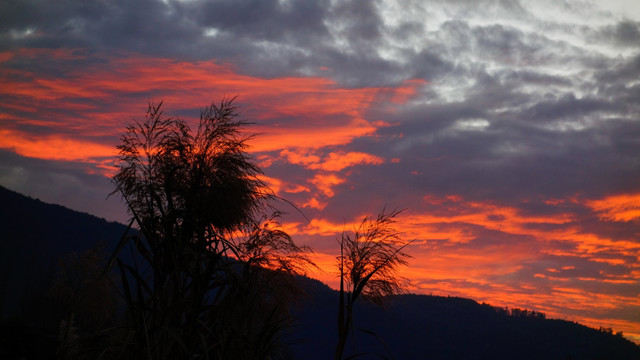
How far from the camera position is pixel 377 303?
5758mm

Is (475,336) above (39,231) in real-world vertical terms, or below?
below

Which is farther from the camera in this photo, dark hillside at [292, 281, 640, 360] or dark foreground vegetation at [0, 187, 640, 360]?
dark hillside at [292, 281, 640, 360]

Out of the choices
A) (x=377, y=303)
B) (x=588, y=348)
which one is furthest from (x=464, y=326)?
(x=377, y=303)

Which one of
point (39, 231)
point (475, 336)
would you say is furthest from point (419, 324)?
point (39, 231)

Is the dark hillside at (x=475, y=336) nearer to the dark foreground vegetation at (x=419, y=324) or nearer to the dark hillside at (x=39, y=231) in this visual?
the dark foreground vegetation at (x=419, y=324)

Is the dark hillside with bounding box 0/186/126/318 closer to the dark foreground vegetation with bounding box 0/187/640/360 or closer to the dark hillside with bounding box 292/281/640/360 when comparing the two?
the dark foreground vegetation with bounding box 0/187/640/360

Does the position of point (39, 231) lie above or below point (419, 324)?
above

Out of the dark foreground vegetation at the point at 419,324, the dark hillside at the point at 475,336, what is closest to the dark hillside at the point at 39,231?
the dark foreground vegetation at the point at 419,324

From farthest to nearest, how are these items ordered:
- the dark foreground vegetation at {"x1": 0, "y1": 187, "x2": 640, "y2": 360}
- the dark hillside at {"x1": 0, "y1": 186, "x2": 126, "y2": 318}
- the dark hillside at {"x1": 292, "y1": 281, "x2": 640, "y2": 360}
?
the dark hillside at {"x1": 292, "y1": 281, "x2": 640, "y2": 360}
the dark foreground vegetation at {"x1": 0, "y1": 187, "x2": 640, "y2": 360}
the dark hillside at {"x1": 0, "y1": 186, "x2": 126, "y2": 318}

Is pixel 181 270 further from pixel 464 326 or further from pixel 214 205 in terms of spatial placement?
pixel 464 326

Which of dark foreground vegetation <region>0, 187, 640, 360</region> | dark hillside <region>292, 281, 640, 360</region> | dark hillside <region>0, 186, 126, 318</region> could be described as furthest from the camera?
dark hillside <region>292, 281, 640, 360</region>

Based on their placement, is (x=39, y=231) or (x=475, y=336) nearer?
(x=39, y=231)

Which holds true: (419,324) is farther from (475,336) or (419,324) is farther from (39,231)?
(39,231)

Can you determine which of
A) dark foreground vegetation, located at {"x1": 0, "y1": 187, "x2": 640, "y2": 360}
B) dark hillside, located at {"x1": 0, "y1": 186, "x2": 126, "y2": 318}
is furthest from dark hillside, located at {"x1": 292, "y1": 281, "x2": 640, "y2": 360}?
dark hillside, located at {"x1": 0, "y1": 186, "x2": 126, "y2": 318}
